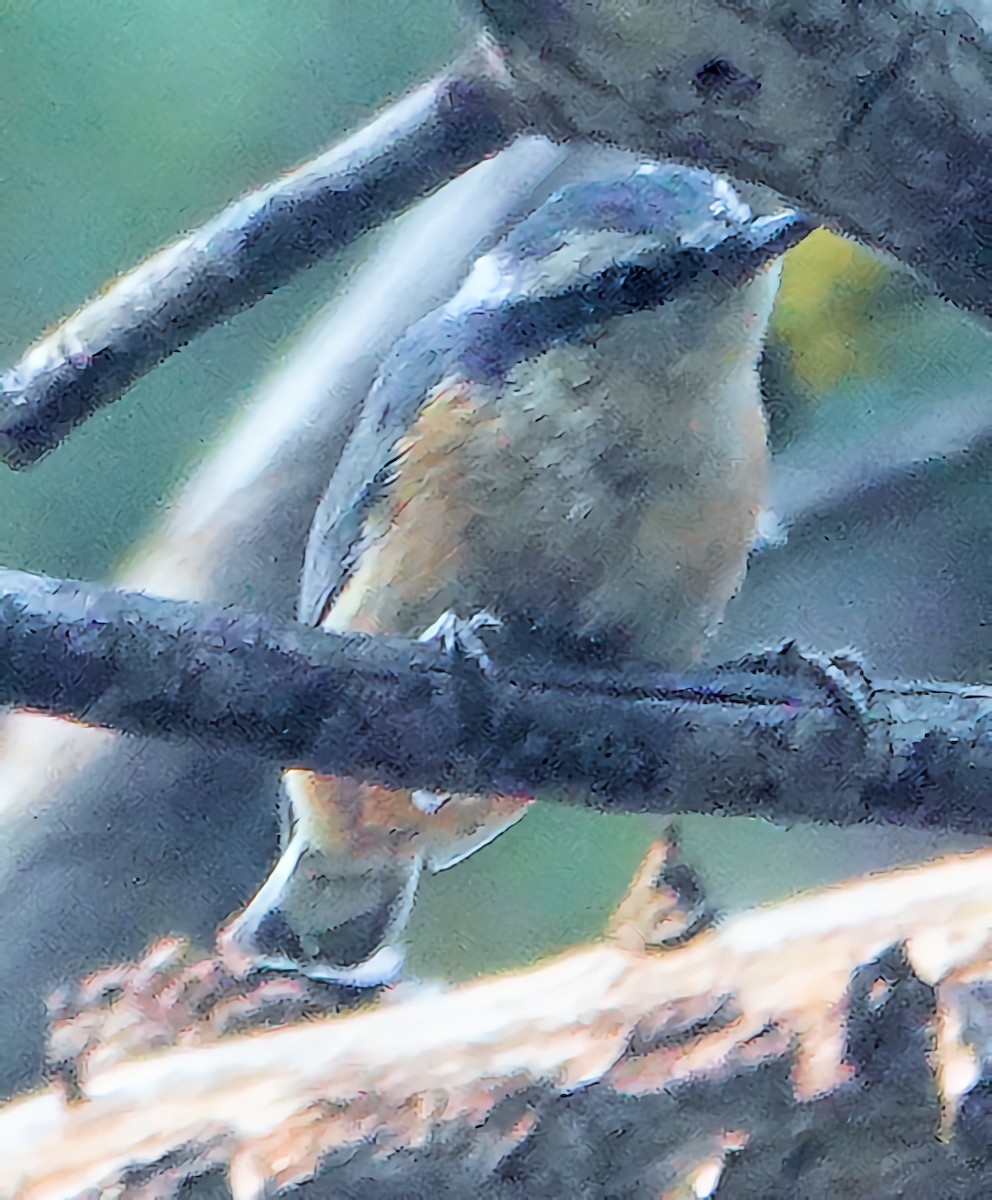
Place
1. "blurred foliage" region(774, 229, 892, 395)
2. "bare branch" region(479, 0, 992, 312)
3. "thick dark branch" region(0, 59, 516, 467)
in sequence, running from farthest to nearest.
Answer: "blurred foliage" region(774, 229, 892, 395), "thick dark branch" region(0, 59, 516, 467), "bare branch" region(479, 0, 992, 312)

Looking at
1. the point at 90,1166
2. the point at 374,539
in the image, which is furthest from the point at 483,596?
the point at 90,1166

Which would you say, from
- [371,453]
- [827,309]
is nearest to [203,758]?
[371,453]

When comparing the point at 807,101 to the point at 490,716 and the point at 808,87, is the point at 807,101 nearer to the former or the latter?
the point at 808,87

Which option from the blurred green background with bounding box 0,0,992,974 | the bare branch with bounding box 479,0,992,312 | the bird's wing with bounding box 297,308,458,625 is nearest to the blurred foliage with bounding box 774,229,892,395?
the blurred green background with bounding box 0,0,992,974

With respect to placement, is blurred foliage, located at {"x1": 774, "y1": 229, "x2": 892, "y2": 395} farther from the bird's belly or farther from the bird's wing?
the bird's wing

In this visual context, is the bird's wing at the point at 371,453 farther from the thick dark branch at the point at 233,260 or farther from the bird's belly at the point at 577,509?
the thick dark branch at the point at 233,260
